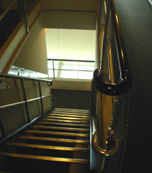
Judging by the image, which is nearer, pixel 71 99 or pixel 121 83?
pixel 121 83

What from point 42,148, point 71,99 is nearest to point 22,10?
point 42,148

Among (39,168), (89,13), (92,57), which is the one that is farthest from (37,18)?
(92,57)

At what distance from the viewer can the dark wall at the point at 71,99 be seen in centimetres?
418

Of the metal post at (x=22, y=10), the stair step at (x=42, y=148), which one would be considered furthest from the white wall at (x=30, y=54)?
the stair step at (x=42, y=148)

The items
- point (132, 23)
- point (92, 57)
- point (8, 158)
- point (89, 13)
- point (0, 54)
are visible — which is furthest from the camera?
point (92, 57)

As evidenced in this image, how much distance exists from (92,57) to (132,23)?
17.5ft

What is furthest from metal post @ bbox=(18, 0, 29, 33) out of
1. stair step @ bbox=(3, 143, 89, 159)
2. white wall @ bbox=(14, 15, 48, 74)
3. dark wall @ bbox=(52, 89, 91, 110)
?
dark wall @ bbox=(52, 89, 91, 110)

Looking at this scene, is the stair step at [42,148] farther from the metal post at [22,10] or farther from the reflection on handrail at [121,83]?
the metal post at [22,10]

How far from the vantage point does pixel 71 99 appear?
4.43 m

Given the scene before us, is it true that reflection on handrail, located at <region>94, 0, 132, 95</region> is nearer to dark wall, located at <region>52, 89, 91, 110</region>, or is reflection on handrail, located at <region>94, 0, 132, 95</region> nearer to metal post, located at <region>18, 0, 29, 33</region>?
metal post, located at <region>18, 0, 29, 33</region>

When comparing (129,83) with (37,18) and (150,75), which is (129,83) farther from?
(37,18)

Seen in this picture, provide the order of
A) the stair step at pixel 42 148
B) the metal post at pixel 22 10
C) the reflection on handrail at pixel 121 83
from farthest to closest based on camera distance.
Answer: the metal post at pixel 22 10, the stair step at pixel 42 148, the reflection on handrail at pixel 121 83

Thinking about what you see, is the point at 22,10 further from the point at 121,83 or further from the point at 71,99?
the point at 71,99

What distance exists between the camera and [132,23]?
166cm
